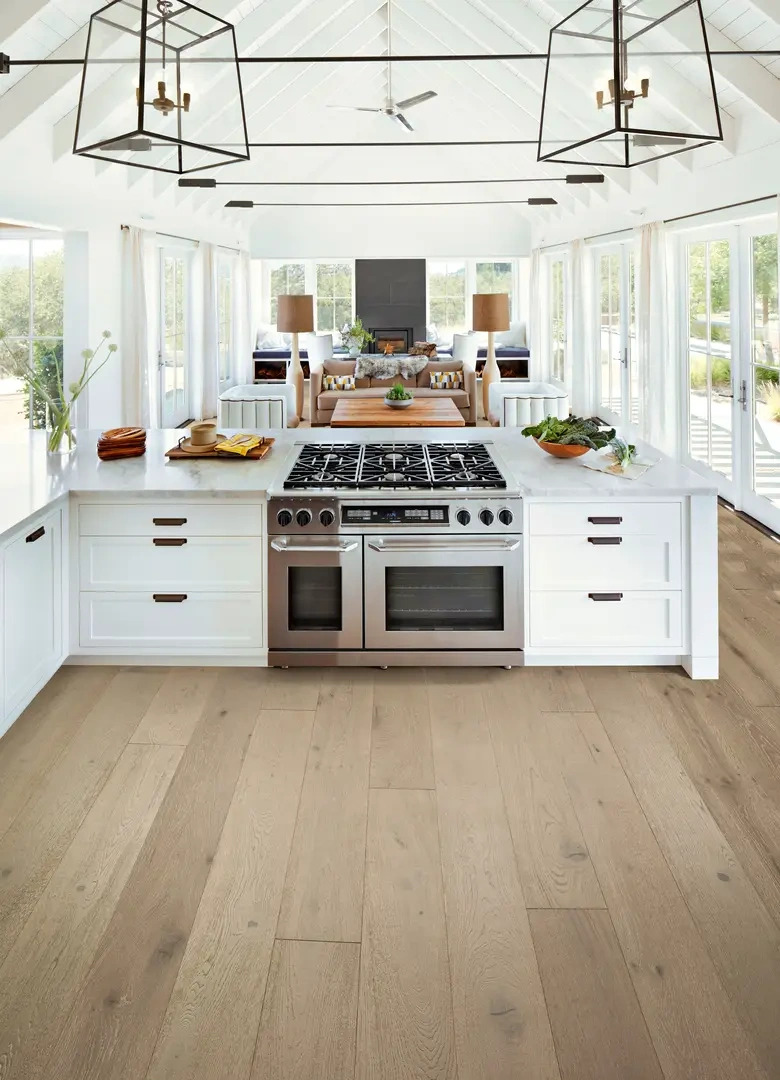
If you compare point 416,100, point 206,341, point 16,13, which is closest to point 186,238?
point 206,341

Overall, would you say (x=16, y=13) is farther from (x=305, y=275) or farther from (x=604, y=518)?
(x=305, y=275)

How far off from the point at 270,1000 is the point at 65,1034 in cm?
40

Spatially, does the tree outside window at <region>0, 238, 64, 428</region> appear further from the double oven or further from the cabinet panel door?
the double oven

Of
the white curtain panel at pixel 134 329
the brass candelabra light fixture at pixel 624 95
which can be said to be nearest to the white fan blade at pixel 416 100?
the white curtain panel at pixel 134 329

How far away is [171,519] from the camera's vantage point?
351 centimetres

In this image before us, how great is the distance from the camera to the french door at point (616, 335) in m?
9.59

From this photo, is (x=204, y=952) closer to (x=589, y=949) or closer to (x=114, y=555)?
(x=589, y=949)

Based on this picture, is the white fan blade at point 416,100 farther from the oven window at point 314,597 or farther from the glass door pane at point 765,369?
the oven window at point 314,597

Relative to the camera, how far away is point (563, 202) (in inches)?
457

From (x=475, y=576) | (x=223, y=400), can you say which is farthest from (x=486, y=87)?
(x=475, y=576)

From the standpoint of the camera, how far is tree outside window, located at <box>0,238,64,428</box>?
23.9 ft

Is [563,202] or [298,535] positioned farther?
[563,202]

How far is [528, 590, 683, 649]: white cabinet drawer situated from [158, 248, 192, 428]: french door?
291 inches

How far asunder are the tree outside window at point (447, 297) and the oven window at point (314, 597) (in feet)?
41.7
